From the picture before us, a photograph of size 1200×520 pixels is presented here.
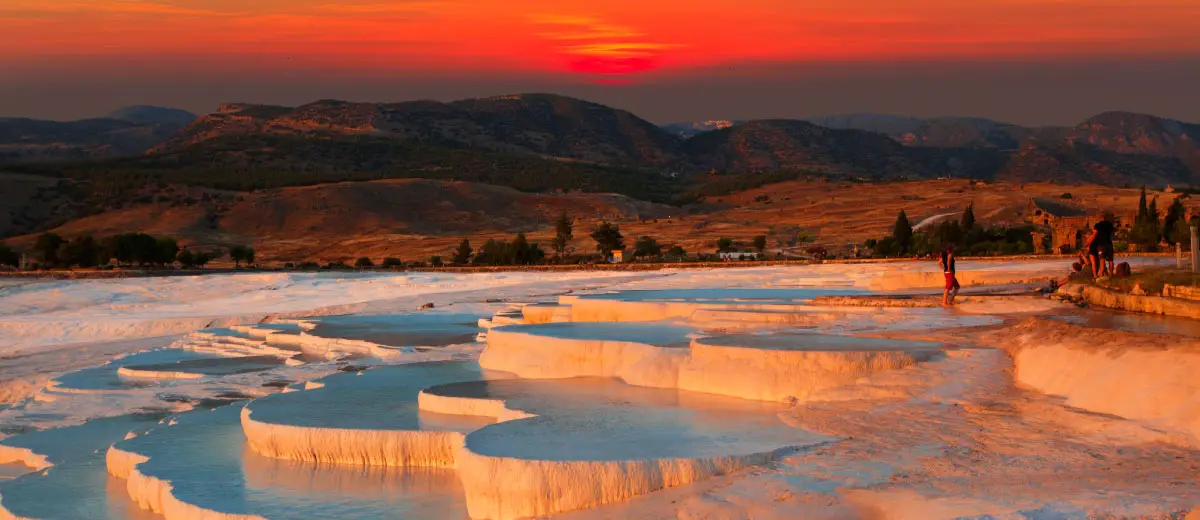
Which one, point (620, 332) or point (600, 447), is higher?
point (620, 332)

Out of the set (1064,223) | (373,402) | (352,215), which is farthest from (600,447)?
(352,215)

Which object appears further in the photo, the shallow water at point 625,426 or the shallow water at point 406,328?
the shallow water at point 406,328

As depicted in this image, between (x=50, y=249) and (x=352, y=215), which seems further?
(x=352, y=215)

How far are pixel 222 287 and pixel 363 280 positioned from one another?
187 inches

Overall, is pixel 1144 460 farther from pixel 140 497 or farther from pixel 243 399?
pixel 243 399

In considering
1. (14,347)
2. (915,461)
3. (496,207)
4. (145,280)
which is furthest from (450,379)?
Result: (496,207)

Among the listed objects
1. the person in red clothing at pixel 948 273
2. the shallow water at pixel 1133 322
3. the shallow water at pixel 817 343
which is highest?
the person in red clothing at pixel 948 273

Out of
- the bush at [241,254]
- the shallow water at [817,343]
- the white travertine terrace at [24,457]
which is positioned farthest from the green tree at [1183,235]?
the bush at [241,254]

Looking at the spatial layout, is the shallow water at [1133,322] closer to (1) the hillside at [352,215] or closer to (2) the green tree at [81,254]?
(2) the green tree at [81,254]

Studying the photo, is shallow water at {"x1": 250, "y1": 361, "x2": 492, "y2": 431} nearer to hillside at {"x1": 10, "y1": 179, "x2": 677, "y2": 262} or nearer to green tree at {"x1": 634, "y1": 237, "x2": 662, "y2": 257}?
green tree at {"x1": 634, "y1": 237, "x2": 662, "y2": 257}

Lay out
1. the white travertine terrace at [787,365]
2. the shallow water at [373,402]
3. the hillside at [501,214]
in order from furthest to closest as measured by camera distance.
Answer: the hillside at [501,214] → the shallow water at [373,402] → the white travertine terrace at [787,365]

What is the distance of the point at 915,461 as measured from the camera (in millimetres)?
8086

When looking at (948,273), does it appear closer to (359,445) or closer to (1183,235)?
(359,445)

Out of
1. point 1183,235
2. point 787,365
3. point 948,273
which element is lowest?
point 787,365
